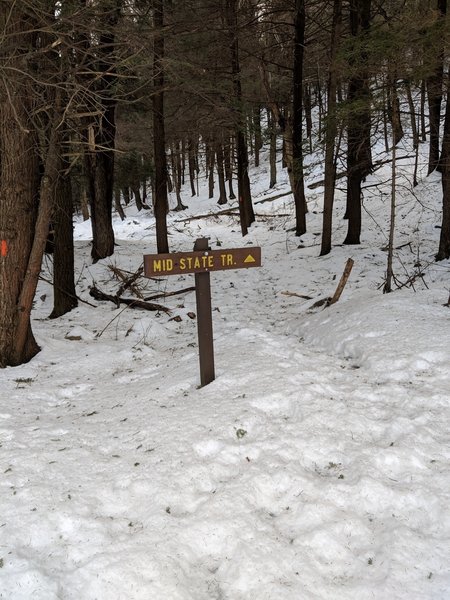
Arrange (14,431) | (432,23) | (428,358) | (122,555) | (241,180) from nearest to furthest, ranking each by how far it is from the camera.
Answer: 1. (122,555)
2. (14,431)
3. (428,358)
4. (432,23)
5. (241,180)

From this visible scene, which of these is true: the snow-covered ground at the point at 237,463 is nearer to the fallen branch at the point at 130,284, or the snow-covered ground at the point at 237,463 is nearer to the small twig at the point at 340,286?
the small twig at the point at 340,286

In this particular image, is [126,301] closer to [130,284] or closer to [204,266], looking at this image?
[130,284]

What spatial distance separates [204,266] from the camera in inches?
184

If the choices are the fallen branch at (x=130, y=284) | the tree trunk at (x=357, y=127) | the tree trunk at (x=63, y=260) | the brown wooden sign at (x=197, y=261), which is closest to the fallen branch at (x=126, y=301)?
the fallen branch at (x=130, y=284)

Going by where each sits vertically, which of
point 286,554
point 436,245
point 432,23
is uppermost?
point 432,23

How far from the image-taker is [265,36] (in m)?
17.9

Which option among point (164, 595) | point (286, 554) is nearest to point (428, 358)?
point (286, 554)

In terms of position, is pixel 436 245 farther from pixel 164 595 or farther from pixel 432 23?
pixel 164 595

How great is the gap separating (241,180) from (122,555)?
16.2 m

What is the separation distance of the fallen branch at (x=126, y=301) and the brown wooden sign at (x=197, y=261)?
4.32 metres

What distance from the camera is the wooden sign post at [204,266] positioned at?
4488mm

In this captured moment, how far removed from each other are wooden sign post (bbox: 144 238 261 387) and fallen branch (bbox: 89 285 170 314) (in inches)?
163

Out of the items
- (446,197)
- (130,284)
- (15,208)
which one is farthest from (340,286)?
(15,208)

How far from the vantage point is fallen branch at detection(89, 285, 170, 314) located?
906cm
